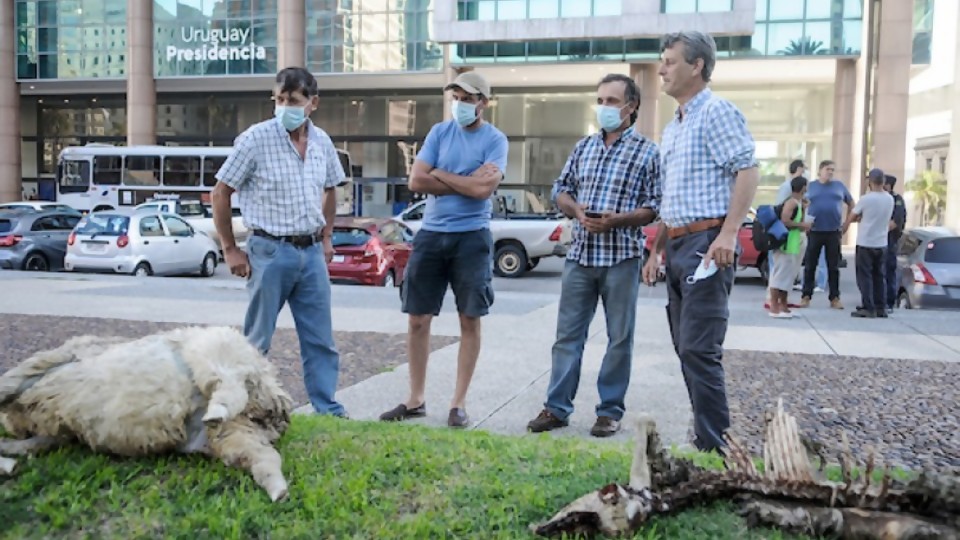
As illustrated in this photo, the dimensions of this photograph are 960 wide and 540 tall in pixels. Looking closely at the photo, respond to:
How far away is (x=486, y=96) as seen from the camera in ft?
17.9

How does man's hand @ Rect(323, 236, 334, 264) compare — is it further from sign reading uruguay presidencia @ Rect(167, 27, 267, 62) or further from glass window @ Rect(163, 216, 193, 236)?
sign reading uruguay presidencia @ Rect(167, 27, 267, 62)

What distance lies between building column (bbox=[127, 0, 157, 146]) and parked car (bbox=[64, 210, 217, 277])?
87.2ft

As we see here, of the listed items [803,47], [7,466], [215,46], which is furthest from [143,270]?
[215,46]

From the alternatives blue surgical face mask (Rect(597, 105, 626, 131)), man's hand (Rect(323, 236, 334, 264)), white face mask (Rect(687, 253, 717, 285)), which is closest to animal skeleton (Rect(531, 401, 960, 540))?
white face mask (Rect(687, 253, 717, 285))

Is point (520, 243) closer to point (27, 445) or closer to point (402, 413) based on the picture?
point (402, 413)

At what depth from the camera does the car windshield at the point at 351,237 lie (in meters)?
16.7

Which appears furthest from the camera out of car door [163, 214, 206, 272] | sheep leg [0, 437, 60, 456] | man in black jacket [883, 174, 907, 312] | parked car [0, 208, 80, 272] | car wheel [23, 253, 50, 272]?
car door [163, 214, 206, 272]

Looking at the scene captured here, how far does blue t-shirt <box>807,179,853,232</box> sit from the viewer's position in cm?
1206

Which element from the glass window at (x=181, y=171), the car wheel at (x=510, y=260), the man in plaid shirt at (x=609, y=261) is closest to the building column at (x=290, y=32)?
the glass window at (x=181, y=171)

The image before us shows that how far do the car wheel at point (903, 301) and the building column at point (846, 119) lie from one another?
2431 centimetres

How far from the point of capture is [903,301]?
14.4 metres

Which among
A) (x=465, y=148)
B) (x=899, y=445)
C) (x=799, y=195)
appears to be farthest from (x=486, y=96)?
(x=799, y=195)

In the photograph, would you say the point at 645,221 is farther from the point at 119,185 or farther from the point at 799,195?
the point at 119,185

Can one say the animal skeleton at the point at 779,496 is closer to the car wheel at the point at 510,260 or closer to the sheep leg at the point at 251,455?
the sheep leg at the point at 251,455
